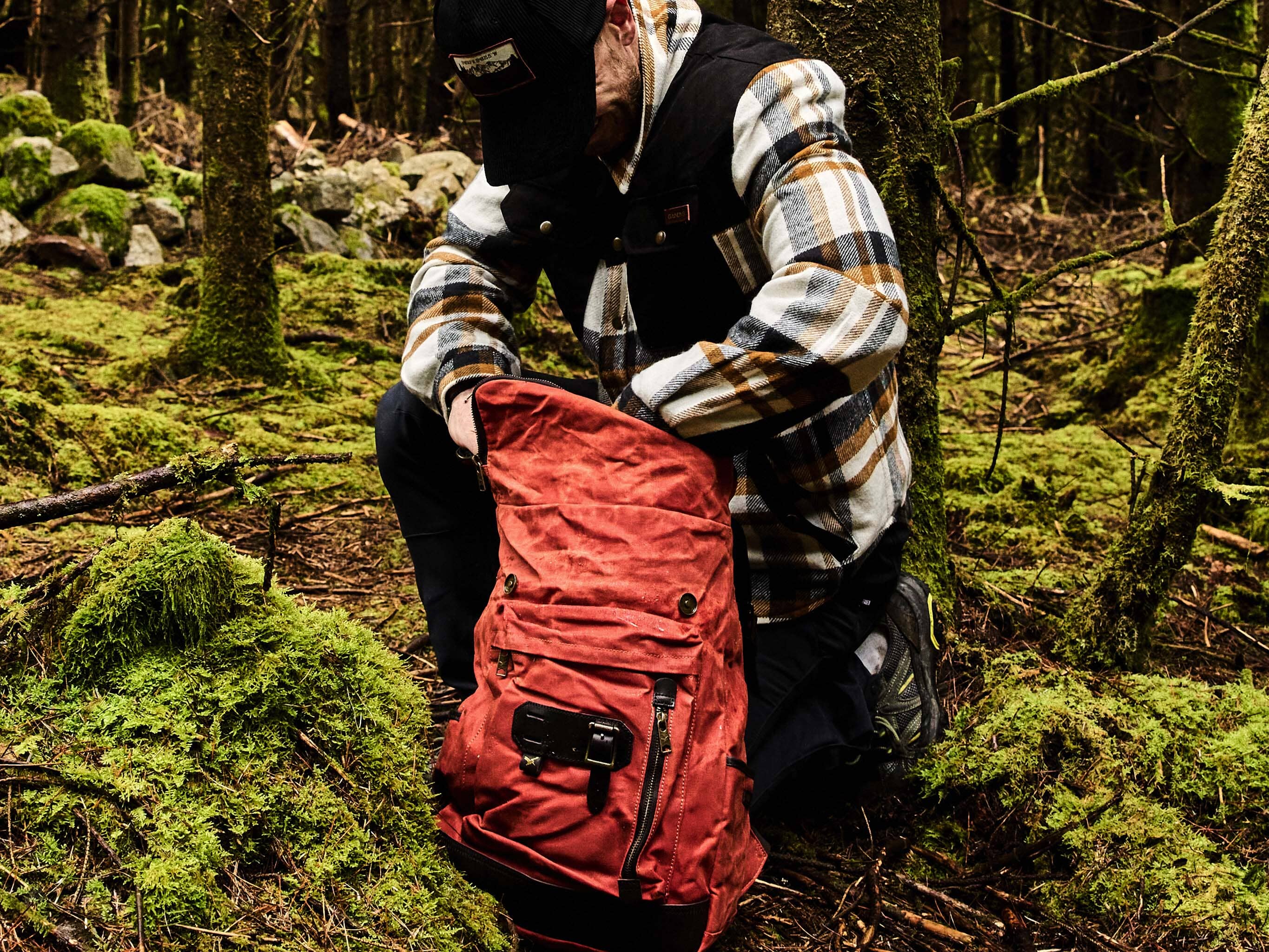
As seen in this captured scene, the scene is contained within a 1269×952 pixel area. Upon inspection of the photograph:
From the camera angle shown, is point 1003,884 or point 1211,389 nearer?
point 1003,884

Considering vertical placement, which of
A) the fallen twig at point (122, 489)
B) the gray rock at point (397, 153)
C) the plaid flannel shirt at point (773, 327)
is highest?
the plaid flannel shirt at point (773, 327)

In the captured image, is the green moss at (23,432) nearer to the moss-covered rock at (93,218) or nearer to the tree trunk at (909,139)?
the tree trunk at (909,139)

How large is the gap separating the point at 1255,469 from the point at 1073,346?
4.11 m

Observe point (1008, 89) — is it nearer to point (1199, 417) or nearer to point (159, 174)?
point (159, 174)

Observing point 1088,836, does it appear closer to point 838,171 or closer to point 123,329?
point 838,171

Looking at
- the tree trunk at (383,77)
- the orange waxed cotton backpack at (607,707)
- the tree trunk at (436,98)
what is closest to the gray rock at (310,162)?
the tree trunk at (436,98)

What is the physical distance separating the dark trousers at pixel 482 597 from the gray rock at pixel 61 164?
6.99 m

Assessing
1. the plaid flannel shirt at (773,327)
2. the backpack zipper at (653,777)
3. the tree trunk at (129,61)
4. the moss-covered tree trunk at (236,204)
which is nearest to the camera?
the backpack zipper at (653,777)

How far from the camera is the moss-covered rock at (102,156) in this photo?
308 inches

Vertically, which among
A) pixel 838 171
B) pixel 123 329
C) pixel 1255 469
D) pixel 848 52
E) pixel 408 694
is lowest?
pixel 123 329

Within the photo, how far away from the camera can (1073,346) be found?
621 cm

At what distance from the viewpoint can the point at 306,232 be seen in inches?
296

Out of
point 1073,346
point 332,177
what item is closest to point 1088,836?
point 1073,346

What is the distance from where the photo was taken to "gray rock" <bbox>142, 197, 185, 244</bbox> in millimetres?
7684
